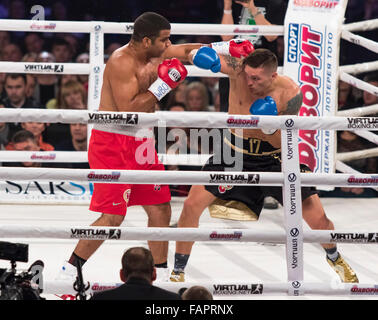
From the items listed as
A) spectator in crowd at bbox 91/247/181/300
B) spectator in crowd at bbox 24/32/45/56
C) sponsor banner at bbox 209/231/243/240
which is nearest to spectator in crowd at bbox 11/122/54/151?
spectator in crowd at bbox 24/32/45/56

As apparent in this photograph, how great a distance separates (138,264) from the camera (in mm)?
2785

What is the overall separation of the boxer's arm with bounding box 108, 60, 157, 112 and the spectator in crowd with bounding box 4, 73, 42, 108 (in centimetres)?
243

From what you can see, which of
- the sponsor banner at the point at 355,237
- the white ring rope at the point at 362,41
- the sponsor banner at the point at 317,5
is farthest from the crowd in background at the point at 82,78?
the sponsor banner at the point at 355,237

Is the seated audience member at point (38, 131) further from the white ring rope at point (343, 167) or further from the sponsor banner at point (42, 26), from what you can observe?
the white ring rope at point (343, 167)

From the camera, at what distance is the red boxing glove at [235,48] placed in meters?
4.14

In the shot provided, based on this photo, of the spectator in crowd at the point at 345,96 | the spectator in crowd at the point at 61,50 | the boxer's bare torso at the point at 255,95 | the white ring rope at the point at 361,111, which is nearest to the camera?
the boxer's bare torso at the point at 255,95

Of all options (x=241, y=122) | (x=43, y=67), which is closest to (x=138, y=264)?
(x=241, y=122)

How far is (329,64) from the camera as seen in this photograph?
556 cm

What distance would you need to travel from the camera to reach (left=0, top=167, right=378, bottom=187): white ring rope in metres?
3.39

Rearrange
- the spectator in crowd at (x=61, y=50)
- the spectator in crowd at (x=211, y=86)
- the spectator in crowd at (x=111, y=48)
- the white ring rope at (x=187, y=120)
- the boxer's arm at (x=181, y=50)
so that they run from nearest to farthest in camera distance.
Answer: the white ring rope at (x=187, y=120)
the boxer's arm at (x=181, y=50)
the spectator in crowd at (x=211, y=86)
the spectator in crowd at (x=111, y=48)
the spectator in crowd at (x=61, y=50)

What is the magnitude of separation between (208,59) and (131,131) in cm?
55

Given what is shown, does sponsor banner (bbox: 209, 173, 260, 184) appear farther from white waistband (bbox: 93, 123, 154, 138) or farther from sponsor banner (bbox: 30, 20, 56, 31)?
sponsor banner (bbox: 30, 20, 56, 31)

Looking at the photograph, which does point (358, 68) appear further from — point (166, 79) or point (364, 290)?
point (364, 290)
